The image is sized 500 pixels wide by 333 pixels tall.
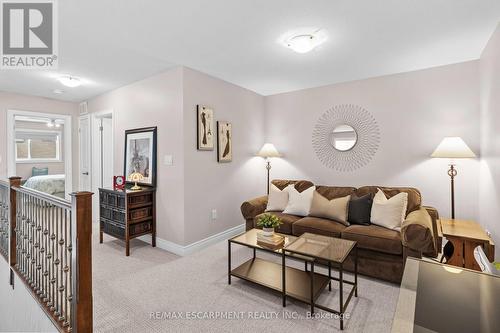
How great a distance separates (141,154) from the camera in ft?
11.9

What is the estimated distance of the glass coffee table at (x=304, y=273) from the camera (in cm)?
193

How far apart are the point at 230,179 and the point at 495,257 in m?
3.14

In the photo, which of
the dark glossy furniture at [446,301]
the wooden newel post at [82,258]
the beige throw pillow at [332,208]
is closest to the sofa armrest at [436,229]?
the beige throw pillow at [332,208]

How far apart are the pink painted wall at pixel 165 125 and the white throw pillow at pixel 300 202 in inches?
58.2

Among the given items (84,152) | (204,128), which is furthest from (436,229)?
(84,152)

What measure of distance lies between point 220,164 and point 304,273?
6.44ft

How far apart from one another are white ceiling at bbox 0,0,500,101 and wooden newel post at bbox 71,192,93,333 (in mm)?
1504

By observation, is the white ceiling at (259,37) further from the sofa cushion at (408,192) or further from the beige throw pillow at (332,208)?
the beige throw pillow at (332,208)

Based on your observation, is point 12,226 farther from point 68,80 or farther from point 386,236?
point 386,236

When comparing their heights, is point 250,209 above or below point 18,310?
above

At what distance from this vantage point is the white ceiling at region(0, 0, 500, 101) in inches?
74.9

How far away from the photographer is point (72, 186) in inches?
190

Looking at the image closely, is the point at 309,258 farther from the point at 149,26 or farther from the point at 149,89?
the point at 149,89

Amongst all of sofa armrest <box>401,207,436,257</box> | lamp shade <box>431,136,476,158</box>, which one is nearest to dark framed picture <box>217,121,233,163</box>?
sofa armrest <box>401,207,436,257</box>
